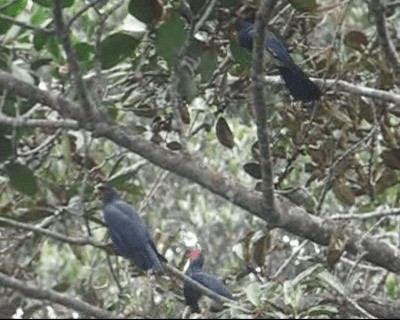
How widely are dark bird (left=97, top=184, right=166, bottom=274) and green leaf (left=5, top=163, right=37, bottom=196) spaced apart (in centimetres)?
50

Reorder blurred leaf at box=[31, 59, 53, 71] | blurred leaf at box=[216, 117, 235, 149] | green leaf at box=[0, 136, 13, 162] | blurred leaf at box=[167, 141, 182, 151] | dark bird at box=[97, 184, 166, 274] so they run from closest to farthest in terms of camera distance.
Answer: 1. green leaf at box=[0, 136, 13, 162]
2. blurred leaf at box=[31, 59, 53, 71]
3. dark bird at box=[97, 184, 166, 274]
4. blurred leaf at box=[167, 141, 182, 151]
5. blurred leaf at box=[216, 117, 235, 149]

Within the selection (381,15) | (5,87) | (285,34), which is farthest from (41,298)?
(285,34)

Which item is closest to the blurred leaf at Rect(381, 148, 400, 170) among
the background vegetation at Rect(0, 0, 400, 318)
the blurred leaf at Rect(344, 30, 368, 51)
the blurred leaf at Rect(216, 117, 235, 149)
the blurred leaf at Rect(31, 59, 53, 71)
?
the background vegetation at Rect(0, 0, 400, 318)

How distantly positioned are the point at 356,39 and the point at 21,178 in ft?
4.47

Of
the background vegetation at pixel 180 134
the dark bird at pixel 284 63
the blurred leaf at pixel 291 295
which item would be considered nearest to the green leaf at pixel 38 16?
the background vegetation at pixel 180 134

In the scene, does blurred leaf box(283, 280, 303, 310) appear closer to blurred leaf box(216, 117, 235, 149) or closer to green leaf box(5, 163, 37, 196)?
green leaf box(5, 163, 37, 196)

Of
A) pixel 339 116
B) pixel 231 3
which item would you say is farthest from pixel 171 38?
pixel 339 116

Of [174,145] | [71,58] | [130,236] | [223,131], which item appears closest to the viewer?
[71,58]

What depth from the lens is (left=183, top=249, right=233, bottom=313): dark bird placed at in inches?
135

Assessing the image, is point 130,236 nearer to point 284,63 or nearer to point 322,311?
point 284,63

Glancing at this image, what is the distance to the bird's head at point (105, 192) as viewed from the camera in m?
3.66

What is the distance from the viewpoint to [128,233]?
3.71 m

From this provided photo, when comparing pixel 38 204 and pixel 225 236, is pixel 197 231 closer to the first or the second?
pixel 225 236

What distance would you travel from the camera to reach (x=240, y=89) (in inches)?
164
